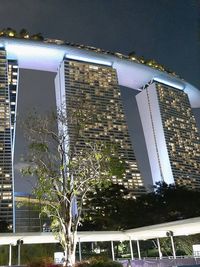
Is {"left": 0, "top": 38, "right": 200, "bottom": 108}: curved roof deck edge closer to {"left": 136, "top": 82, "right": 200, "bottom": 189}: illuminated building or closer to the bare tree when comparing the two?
{"left": 136, "top": 82, "right": 200, "bottom": 189}: illuminated building

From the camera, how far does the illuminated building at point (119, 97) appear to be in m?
58.1

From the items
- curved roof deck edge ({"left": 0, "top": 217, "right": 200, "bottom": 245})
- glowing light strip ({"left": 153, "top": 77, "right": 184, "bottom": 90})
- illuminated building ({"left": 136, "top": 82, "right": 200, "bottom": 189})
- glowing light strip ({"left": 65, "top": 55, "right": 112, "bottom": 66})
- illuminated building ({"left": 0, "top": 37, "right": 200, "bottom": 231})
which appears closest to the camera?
curved roof deck edge ({"left": 0, "top": 217, "right": 200, "bottom": 245})

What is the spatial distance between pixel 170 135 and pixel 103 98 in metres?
14.3

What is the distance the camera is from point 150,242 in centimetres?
3506

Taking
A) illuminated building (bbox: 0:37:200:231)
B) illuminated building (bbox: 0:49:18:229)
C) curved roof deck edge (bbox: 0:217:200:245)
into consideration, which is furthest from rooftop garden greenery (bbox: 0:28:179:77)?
curved roof deck edge (bbox: 0:217:200:245)

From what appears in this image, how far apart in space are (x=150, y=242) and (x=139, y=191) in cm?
1955

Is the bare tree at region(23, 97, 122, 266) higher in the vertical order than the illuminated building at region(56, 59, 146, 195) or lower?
lower

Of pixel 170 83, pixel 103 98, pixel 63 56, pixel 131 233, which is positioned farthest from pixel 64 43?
pixel 131 233

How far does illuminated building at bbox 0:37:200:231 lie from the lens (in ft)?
191

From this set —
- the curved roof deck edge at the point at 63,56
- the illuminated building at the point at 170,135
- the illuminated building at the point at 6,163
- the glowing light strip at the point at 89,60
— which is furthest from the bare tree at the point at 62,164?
the glowing light strip at the point at 89,60

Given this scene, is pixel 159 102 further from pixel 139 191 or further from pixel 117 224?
pixel 117 224

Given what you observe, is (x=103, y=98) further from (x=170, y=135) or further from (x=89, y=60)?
(x=170, y=135)

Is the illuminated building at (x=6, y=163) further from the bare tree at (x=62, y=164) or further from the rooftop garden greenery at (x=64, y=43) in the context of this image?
the bare tree at (x=62, y=164)

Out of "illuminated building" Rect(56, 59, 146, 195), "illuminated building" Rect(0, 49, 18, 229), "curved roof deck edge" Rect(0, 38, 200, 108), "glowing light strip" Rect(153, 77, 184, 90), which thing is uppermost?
"curved roof deck edge" Rect(0, 38, 200, 108)
